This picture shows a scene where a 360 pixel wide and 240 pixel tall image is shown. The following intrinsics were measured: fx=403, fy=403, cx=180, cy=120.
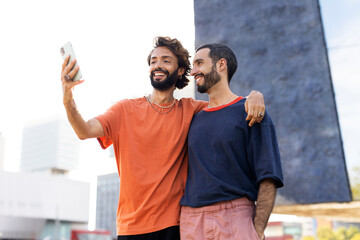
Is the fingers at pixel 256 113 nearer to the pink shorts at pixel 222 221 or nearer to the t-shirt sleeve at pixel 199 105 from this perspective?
the pink shorts at pixel 222 221

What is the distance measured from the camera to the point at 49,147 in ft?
375

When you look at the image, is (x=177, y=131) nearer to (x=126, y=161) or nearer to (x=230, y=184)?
(x=126, y=161)

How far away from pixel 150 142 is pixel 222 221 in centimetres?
78

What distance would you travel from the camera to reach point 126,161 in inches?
113

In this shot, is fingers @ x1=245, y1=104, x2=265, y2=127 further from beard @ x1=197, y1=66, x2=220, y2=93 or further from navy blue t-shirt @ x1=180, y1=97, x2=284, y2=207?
beard @ x1=197, y1=66, x2=220, y2=93

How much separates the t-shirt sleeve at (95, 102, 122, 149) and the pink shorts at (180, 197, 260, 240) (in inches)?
32.4

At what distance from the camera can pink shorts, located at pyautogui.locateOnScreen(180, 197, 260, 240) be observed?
2443 millimetres

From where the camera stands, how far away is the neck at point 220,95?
2.95m

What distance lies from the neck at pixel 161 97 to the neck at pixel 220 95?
0.38 m

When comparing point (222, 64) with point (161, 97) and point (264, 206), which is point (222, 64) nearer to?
point (161, 97)

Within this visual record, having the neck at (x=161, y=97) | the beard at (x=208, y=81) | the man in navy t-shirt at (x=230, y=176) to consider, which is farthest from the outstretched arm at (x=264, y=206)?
the neck at (x=161, y=97)

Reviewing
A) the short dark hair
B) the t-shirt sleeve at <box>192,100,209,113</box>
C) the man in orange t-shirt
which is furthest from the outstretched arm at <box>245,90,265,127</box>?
the t-shirt sleeve at <box>192,100,209,113</box>

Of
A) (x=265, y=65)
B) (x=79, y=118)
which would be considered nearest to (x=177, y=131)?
(x=79, y=118)

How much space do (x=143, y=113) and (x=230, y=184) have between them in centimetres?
91
